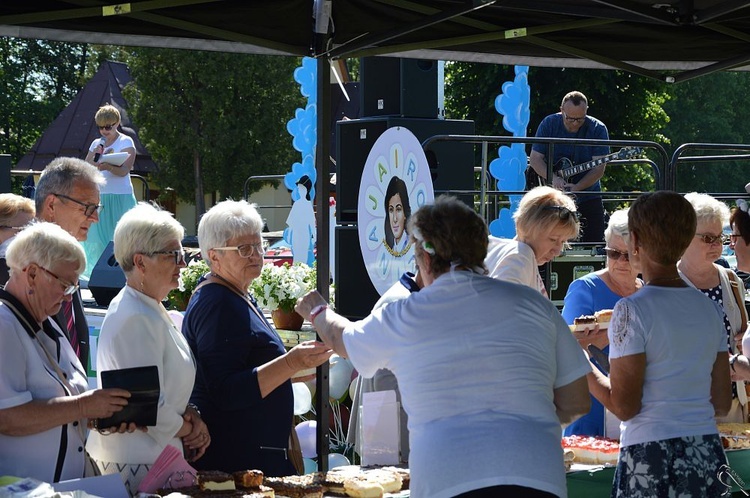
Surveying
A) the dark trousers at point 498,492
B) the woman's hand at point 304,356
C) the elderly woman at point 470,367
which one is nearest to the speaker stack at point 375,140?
the woman's hand at point 304,356

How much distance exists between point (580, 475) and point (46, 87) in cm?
4028

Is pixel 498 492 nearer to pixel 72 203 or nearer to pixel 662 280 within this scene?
pixel 662 280

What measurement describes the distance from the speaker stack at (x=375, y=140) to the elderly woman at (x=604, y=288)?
2.94 metres

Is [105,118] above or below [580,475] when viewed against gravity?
above

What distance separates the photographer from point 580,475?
379cm

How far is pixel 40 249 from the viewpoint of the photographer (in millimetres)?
2949

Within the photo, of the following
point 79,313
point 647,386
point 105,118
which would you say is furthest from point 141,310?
point 105,118

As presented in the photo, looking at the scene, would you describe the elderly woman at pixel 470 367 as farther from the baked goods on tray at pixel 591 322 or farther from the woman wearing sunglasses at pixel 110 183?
the woman wearing sunglasses at pixel 110 183

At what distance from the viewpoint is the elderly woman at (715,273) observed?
445 cm

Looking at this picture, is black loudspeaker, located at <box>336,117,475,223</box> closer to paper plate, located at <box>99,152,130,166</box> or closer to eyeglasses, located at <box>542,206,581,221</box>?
paper plate, located at <box>99,152,130,166</box>

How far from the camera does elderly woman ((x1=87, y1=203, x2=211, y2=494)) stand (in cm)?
306

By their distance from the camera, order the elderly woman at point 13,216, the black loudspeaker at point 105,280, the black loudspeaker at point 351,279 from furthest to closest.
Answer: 1. the black loudspeaker at point 105,280
2. the black loudspeaker at point 351,279
3. the elderly woman at point 13,216

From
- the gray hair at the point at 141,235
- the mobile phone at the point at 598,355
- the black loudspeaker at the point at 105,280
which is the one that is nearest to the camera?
the gray hair at the point at 141,235

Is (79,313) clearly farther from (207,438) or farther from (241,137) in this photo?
(241,137)
